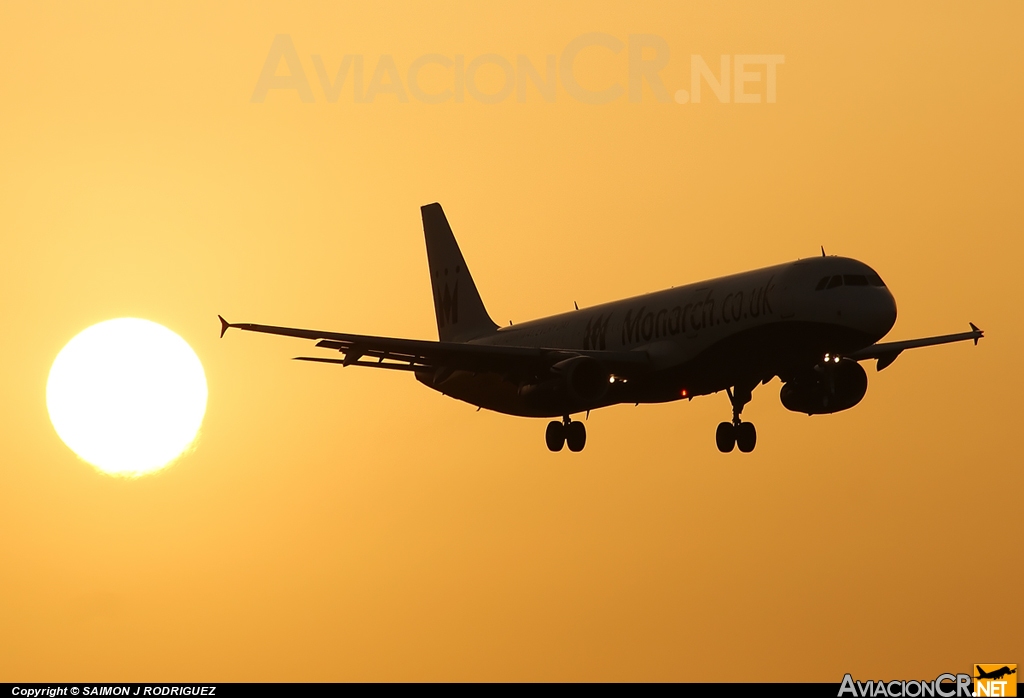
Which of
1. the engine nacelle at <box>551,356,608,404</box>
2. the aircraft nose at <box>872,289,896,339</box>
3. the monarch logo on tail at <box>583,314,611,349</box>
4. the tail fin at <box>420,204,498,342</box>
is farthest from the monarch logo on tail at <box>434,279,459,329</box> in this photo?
the aircraft nose at <box>872,289,896,339</box>

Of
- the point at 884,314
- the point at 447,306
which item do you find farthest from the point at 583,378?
the point at 447,306

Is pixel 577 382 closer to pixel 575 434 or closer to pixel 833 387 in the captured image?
pixel 575 434

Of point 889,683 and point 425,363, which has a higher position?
point 425,363

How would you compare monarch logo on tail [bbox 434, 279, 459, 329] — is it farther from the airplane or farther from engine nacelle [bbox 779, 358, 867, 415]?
engine nacelle [bbox 779, 358, 867, 415]

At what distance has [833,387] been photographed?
5903 cm

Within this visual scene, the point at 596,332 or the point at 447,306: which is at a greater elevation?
the point at 447,306

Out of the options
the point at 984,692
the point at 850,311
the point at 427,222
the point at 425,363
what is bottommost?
the point at 984,692

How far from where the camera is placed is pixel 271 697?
85.8 metres

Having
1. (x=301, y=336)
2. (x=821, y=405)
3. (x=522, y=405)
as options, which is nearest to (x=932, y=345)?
(x=821, y=405)

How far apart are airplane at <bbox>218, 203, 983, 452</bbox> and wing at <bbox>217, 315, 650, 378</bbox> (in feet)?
0.16

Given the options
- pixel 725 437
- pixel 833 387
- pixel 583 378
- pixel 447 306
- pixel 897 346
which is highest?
pixel 447 306

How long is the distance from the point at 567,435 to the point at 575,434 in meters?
0.34

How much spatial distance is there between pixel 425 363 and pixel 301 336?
874cm

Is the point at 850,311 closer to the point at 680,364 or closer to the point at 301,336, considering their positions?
the point at 680,364
